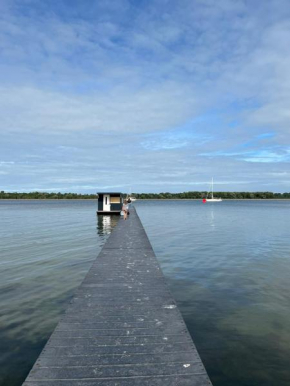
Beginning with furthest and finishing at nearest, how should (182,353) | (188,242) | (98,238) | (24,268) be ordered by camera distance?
1. (98,238)
2. (188,242)
3. (24,268)
4. (182,353)

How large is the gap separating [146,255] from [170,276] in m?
1.54

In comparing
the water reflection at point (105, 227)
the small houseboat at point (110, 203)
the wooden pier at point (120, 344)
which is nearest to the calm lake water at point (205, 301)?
the wooden pier at point (120, 344)

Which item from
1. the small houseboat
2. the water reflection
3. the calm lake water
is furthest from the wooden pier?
the small houseboat

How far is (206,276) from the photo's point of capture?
47.4 ft

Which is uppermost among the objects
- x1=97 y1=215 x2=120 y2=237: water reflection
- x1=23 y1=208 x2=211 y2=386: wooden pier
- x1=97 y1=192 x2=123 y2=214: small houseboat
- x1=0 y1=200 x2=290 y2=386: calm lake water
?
x1=97 y1=192 x2=123 y2=214: small houseboat

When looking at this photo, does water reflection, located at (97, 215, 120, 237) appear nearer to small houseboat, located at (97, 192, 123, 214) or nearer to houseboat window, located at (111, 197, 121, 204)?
small houseboat, located at (97, 192, 123, 214)

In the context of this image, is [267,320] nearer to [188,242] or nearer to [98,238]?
[188,242]

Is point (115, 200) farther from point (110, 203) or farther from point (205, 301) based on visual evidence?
point (205, 301)

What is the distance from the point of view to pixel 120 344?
5691 millimetres

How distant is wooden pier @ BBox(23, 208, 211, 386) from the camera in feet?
15.3

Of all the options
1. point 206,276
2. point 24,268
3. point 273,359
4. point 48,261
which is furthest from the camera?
point 48,261

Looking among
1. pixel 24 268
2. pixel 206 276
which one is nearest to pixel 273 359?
pixel 206 276

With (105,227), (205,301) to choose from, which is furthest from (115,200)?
(205,301)

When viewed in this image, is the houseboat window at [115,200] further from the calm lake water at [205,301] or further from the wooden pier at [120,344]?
the wooden pier at [120,344]
